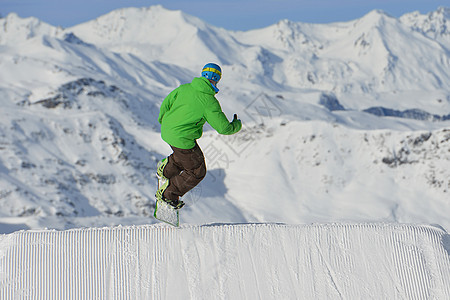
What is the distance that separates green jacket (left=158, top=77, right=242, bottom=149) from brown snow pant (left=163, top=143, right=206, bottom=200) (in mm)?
223

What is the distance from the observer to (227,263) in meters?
8.12

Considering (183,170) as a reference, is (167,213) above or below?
below

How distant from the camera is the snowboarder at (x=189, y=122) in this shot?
7195mm

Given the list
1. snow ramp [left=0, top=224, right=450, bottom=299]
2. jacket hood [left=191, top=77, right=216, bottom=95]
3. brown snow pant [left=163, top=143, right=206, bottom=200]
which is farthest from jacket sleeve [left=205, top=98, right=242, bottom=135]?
snow ramp [left=0, top=224, right=450, bottom=299]

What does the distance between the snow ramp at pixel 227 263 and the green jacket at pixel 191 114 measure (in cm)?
188

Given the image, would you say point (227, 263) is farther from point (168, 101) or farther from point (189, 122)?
point (168, 101)

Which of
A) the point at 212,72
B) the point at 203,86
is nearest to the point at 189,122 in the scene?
the point at 203,86

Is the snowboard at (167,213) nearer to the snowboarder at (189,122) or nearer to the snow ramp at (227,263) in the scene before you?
the snow ramp at (227,263)

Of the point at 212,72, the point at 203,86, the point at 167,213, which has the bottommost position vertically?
the point at 167,213

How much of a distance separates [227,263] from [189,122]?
8.34 feet

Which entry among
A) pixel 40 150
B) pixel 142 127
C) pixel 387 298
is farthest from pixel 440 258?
pixel 142 127

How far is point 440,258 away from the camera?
27.4 ft

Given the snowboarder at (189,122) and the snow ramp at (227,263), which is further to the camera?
the snow ramp at (227,263)

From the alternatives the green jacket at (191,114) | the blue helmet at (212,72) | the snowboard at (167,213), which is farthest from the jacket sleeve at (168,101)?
the snowboard at (167,213)
